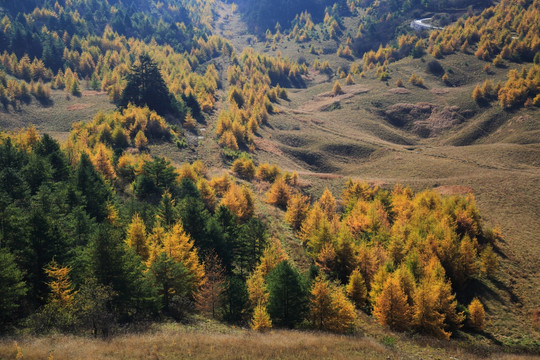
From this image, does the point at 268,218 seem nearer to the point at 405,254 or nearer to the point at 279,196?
the point at 279,196

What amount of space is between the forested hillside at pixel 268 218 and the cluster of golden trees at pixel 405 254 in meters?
0.31

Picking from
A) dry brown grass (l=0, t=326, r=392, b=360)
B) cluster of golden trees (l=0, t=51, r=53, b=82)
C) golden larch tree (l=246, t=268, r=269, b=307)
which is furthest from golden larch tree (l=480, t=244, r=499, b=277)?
cluster of golden trees (l=0, t=51, r=53, b=82)

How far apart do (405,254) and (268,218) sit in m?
28.8

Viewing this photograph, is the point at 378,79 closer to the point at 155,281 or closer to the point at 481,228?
the point at 481,228

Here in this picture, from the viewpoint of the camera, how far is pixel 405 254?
191 feet

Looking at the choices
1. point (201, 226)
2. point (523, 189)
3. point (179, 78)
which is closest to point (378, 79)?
point (179, 78)

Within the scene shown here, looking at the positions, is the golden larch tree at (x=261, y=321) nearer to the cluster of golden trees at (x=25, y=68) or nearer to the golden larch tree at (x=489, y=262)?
the golden larch tree at (x=489, y=262)

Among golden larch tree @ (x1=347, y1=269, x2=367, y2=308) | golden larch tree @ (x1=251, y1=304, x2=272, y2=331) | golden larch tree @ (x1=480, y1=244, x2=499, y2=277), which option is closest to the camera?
golden larch tree @ (x1=251, y1=304, x2=272, y2=331)

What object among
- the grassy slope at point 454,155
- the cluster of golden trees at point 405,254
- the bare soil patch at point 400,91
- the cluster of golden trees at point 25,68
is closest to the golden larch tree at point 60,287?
the cluster of golden trees at point 405,254

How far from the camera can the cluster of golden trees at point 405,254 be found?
42844 millimetres

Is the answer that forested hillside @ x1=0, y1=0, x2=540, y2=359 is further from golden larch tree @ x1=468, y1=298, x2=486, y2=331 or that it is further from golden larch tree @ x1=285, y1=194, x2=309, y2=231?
golden larch tree @ x1=285, y1=194, x2=309, y2=231

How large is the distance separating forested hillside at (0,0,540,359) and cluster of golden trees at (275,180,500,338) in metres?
0.31

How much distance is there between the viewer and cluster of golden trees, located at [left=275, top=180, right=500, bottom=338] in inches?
1687

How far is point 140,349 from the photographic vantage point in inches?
973
